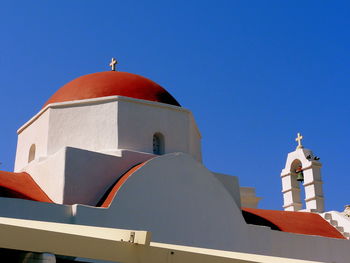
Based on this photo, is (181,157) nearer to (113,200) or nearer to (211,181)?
(211,181)

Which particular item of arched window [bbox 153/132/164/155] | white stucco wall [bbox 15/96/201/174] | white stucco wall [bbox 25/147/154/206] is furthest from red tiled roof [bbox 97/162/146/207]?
arched window [bbox 153/132/164/155]

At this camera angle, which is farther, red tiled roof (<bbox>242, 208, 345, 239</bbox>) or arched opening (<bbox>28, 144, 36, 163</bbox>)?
red tiled roof (<bbox>242, 208, 345, 239</bbox>)

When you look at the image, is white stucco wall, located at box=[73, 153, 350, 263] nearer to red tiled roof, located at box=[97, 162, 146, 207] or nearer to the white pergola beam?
red tiled roof, located at box=[97, 162, 146, 207]

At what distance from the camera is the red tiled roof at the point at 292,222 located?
43.8 ft

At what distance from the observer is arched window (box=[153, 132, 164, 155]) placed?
12.5m

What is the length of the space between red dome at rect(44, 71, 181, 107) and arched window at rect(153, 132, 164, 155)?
898 mm

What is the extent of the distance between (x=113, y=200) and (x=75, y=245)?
541 cm

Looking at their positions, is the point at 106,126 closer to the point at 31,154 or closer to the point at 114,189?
the point at 114,189

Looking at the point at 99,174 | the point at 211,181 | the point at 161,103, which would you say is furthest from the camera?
the point at 161,103

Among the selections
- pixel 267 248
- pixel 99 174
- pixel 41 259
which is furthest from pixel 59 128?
pixel 41 259

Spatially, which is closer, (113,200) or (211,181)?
(113,200)

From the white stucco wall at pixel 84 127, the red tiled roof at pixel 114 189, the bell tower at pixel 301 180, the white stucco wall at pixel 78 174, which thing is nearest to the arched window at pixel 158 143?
the white stucco wall at pixel 84 127

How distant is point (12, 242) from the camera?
4.49m

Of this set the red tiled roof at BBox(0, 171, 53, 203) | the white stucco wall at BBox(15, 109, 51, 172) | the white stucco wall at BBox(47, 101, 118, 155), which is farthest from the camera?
the white stucco wall at BBox(15, 109, 51, 172)
